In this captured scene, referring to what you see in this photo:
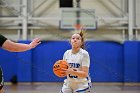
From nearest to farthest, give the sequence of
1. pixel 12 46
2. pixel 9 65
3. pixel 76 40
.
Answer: pixel 12 46 → pixel 76 40 → pixel 9 65

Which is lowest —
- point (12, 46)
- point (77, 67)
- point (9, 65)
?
point (9, 65)

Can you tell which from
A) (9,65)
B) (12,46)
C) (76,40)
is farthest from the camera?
(9,65)

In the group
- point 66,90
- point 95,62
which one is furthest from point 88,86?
point 95,62

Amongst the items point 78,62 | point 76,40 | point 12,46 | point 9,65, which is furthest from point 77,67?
point 9,65

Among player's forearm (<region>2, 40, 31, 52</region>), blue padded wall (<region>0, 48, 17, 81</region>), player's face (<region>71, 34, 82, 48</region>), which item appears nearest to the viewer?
player's forearm (<region>2, 40, 31, 52</region>)

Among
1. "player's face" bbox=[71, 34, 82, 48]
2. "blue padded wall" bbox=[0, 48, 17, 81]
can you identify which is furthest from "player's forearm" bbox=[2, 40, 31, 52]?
"blue padded wall" bbox=[0, 48, 17, 81]

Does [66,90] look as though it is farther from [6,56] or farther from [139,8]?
[139,8]

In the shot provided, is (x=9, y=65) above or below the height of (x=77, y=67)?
below

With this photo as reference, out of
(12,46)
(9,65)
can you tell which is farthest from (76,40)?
(9,65)

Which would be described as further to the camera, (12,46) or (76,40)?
(76,40)

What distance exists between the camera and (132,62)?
14.7 metres

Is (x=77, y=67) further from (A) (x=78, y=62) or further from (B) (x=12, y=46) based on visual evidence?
(B) (x=12, y=46)

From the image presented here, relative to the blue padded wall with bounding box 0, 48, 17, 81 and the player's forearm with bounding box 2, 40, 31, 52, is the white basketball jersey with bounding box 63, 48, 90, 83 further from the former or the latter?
the blue padded wall with bounding box 0, 48, 17, 81

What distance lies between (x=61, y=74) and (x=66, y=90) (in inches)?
20.2
